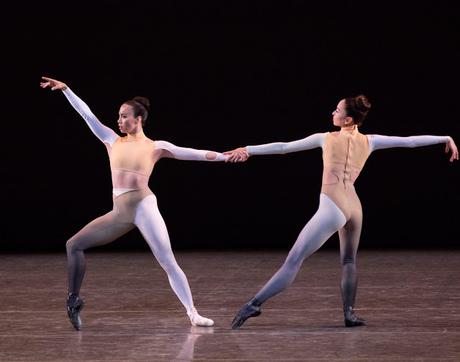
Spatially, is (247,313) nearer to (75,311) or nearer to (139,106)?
(75,311)

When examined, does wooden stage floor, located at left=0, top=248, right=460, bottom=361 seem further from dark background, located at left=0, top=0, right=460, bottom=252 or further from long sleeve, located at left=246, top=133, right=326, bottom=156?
dark background, located at left=0, top=0, right=460, bottom=252

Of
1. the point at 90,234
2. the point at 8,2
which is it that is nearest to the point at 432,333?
the point at 90,234

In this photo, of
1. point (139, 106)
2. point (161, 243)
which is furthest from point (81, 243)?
point (139, 106)

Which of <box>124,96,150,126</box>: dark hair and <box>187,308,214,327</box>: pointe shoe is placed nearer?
<box>187,308,214,327</box>: pointe shoe

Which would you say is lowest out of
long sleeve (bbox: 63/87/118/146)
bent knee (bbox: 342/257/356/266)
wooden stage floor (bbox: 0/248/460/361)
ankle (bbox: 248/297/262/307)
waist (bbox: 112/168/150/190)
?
wooden stage floor (bbox: 0/248/460/361)

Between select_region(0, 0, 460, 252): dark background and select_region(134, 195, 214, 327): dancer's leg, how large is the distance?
4589mm

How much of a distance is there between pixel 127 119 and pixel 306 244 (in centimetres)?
110

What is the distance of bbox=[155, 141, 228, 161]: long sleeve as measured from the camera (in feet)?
15.8

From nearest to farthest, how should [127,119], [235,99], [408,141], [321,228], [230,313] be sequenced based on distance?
1. [321,228]
2. [408,141]
3. [127,119]
4. [230,313]
5. [235,99]

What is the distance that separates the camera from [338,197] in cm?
472

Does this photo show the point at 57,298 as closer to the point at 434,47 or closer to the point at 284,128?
the point at 284,128

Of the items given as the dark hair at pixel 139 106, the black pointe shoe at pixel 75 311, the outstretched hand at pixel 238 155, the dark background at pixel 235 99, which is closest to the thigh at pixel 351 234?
the outstretched hand at pixel 238 155

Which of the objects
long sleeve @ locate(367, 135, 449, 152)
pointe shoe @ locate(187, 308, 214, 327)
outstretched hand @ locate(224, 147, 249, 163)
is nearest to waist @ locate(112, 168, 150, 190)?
outstretched hand @ locate(224, 147, 249, 163)

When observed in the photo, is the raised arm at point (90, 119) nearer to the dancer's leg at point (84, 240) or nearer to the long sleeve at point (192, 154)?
the long sleeve at point (192, 154)
